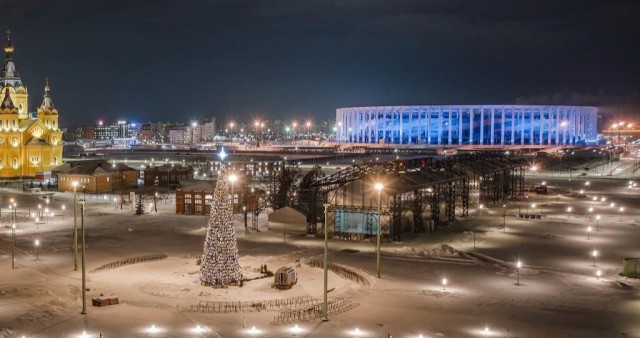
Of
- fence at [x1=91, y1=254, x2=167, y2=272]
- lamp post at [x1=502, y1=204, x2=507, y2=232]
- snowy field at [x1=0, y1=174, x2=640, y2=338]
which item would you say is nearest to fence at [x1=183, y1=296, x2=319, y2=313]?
snowy field at [x1=0, y1=174, x2=640, y2=338]

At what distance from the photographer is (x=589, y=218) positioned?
61.3 meters

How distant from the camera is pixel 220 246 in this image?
32.4m

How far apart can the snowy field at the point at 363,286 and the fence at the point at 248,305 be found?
1.97ft

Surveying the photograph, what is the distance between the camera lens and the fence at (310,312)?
27.3 m

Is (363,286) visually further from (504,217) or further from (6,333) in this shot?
(504,217)

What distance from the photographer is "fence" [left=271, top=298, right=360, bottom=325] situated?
27.3 m

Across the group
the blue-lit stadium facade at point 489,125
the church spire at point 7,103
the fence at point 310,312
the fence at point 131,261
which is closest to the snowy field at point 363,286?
the fence at point 310,312

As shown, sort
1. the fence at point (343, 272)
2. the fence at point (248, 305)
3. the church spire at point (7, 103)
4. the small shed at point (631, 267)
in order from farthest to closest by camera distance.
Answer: the church spire at point (7, 103), the small shed at point (631, 267), the fence at point (343, 272), the fence at point (248, 305)

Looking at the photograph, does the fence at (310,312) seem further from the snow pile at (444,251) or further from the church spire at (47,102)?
the church spire at (47,102)

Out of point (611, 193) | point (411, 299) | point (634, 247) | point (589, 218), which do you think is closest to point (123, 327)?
point (411, 299)

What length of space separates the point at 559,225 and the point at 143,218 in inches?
1438

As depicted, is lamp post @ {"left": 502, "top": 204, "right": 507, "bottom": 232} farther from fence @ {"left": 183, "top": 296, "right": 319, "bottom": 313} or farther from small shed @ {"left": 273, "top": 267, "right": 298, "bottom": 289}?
fence @ {"left": 183, "top": 296, "right": 319, "bottom": 313}

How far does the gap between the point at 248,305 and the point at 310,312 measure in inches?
114

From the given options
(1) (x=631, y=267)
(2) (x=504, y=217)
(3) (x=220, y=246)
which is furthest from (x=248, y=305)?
(2) (x=504, y=217)
